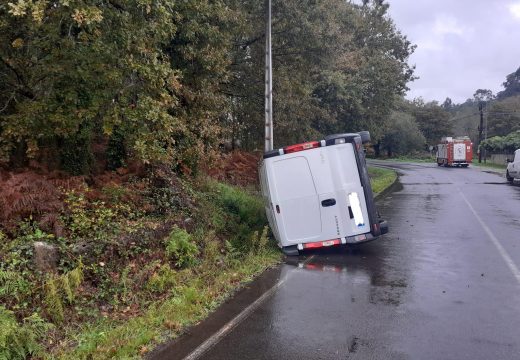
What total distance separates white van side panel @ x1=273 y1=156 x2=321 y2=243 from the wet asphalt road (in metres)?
0.59

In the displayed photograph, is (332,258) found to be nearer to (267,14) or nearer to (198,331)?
(198,331)

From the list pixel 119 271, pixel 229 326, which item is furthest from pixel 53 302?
pixel 229 326

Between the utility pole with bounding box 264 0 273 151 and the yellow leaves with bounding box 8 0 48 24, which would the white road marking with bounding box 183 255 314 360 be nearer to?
the yellow leaves with bounding box 8 0 48 24

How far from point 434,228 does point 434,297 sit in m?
6.49

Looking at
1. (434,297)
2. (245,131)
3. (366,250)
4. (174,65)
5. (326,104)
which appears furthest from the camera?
(326,104)

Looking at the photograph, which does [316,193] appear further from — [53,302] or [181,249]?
[53,302]

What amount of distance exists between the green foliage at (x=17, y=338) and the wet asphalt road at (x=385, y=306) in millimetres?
1276

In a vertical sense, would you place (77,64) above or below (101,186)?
above

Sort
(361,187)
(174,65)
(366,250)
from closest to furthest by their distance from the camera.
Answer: (361,187) → (366,250) → (174,65)

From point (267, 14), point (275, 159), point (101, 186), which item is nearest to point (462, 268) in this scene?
point (275, 159)

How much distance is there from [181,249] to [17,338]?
3.59m

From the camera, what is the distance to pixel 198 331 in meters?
5.78

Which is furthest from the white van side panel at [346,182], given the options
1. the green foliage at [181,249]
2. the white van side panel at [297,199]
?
the green foliage at [181,249]

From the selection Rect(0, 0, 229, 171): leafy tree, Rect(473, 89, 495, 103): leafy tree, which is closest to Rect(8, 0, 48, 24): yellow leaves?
Rect(0, 0, 229, 171): leafy tree
